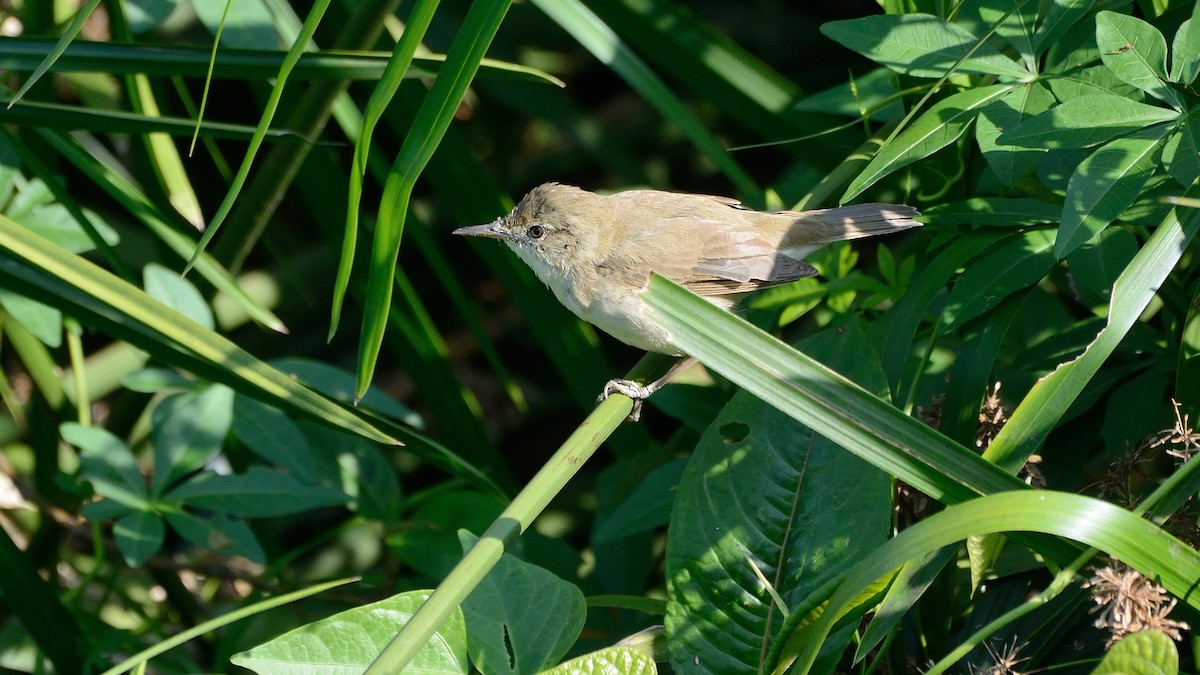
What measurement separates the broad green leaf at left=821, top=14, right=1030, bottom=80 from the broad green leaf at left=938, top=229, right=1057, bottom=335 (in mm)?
293

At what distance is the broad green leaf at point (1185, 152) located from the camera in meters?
1.49

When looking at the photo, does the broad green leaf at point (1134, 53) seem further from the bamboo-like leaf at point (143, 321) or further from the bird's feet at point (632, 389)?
the bamboo-like leaf at point (143, 321)

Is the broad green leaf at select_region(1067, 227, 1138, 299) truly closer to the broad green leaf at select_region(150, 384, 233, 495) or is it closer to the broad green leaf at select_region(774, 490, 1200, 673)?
the broad green leaf at select_region(774, 490, 1200, 673)

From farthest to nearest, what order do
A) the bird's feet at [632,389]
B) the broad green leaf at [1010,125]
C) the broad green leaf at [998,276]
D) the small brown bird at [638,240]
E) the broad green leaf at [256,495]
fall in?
the small brown bird at [638,240], the broad green leaf at [256,495], the bird's feet at [632,389], the broad green leaf at [998,276], the broad green leaf at [1010,125]

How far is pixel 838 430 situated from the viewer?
136 centimetres

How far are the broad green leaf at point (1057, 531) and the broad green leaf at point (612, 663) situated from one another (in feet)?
1.07

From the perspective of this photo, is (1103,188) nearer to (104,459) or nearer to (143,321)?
(143,321)

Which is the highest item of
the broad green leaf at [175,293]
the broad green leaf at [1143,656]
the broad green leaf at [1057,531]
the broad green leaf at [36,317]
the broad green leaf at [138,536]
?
the broad green leaf at [175,293]

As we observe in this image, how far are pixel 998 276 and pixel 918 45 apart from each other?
420 millimetres

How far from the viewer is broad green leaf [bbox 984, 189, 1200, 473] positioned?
1417 millimetres

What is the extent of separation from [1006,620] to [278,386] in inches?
49.7

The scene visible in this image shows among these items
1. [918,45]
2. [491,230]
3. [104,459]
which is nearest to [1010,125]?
[918,45]

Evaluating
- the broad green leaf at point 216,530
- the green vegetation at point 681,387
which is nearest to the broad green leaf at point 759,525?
the green vegetation at point 681,387

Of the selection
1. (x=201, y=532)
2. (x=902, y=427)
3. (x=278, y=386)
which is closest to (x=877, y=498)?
(x=902, y=427)
